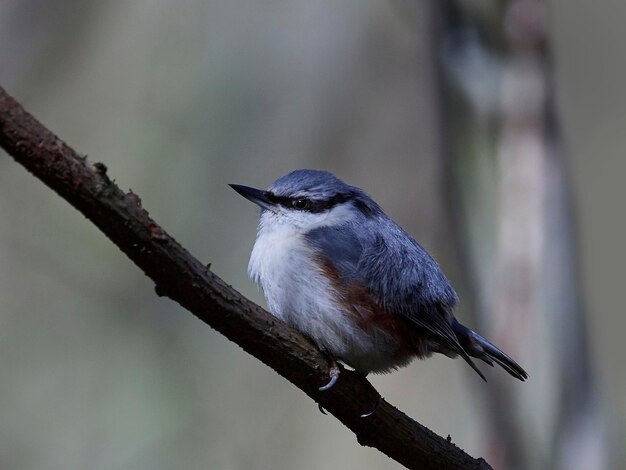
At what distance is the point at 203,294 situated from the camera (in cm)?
240

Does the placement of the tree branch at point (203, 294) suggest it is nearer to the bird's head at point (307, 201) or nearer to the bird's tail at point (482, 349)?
the bird's tail at point (482, 349)

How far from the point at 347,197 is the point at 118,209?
5.39 ft

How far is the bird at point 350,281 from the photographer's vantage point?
10.4 ft

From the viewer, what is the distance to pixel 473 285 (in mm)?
5324

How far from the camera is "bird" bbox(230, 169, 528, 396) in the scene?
318 cm

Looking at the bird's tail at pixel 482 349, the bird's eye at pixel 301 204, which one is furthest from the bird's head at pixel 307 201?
the bird's tail at pixel 482 349

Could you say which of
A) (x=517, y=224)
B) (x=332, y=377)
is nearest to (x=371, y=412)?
(x=332, y=377)

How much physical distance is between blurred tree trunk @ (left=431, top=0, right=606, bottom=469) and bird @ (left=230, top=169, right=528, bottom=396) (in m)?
1.45

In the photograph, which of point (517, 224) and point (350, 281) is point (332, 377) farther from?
point (517, 224)

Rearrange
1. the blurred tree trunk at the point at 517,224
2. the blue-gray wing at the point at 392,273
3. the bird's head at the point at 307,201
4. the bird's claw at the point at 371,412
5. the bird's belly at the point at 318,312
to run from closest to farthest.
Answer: the bird's claw at the point at 371,412, the bird's belly at the point at 318,312, the blue-gray wing at the point at 392,273, the bird's head at the point at 307,201, the blurred tree trunk at the point at 517,224

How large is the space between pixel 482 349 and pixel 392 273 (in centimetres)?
67

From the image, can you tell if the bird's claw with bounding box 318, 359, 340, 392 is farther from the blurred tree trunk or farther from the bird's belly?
the blurred tree trunk

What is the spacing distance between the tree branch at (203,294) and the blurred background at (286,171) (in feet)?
7.08

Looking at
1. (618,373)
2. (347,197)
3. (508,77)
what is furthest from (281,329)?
(618,373)
